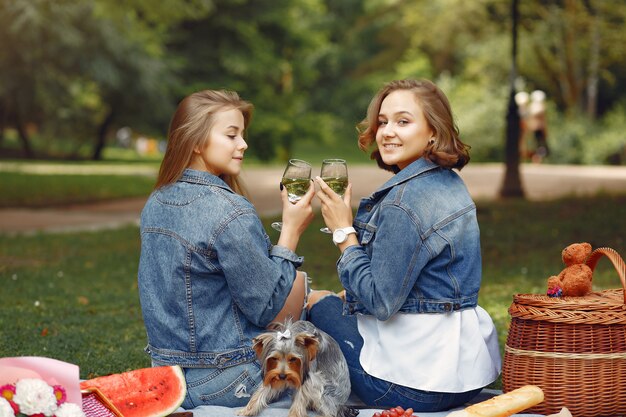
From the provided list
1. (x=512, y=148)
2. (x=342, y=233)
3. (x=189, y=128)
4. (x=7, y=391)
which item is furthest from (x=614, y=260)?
(x=512, y=148)

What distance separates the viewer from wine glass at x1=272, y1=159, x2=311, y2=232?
413cm

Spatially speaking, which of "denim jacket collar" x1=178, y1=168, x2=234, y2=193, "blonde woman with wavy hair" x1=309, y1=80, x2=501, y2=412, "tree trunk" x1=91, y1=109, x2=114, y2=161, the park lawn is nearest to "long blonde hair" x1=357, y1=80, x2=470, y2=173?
"blonde woman with wavy hair" x1=309, y1=80, x2=501, y2=412

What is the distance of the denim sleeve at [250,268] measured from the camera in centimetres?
396

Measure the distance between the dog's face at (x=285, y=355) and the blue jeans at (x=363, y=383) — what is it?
18.8 inches

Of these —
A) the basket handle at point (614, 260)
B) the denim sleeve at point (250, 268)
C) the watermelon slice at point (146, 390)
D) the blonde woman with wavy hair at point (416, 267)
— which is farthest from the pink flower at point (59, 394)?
the basket handle at point (614, 260)

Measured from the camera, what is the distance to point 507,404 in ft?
12.7

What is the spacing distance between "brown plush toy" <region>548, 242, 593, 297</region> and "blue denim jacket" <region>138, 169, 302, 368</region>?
4.31ft

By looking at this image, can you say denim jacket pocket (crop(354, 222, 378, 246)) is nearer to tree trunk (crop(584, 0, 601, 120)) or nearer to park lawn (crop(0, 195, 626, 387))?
park lawn (crop(0, 195, 626, 387))

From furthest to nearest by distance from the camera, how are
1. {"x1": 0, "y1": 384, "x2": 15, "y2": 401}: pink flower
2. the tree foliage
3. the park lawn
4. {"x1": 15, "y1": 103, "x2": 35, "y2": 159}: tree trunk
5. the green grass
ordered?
{"x1": 15, "y1": 103, "x2": 35, "y2": 159}: tree trunk
the tree foliage
the green grass
the park lawn
{"x1": 0, "y1": 384, "x2": 15, "y2": 401}: pink flower

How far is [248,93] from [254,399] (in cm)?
2902

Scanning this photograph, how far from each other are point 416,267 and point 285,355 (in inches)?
27.2

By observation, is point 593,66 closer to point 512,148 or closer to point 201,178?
point 512,148

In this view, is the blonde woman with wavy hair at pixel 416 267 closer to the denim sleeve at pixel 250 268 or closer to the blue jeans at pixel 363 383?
the blue jeans at pixel 363 383

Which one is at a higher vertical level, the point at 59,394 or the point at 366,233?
the point at 366,233
